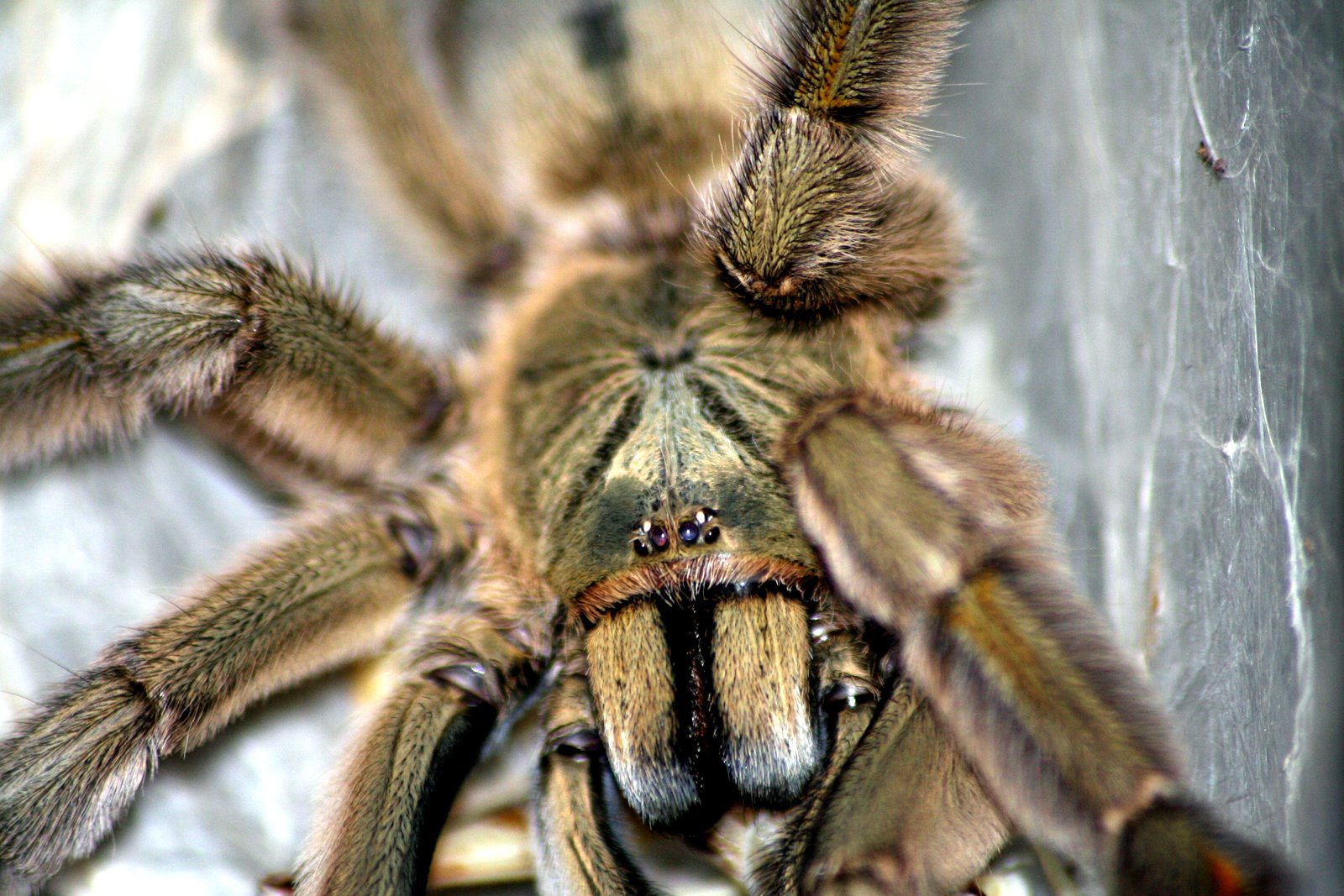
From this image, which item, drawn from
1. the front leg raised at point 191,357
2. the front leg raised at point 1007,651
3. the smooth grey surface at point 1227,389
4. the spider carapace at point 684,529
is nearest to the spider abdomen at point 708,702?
the spider carapace at point 684,529

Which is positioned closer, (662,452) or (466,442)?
(662,452)

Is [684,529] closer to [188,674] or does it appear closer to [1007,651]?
[1007,651]

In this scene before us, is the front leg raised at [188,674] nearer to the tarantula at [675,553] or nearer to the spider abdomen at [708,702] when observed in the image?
the tarantula at [675,553]

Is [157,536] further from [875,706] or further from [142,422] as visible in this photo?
[875,706]

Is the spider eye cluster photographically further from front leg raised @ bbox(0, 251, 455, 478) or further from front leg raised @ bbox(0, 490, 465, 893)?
front leg raised @ bbox(0, 251, 455, 478)

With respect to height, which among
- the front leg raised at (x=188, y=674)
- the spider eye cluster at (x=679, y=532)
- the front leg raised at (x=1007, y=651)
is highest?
the front leg raised at (x=1007, y=651)

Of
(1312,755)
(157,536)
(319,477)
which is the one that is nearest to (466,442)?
(319,477)

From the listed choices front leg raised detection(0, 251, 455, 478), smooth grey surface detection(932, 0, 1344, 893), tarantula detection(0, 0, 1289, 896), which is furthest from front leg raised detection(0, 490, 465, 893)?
smooth grey surface detection(932, 0, 1344, 893)
